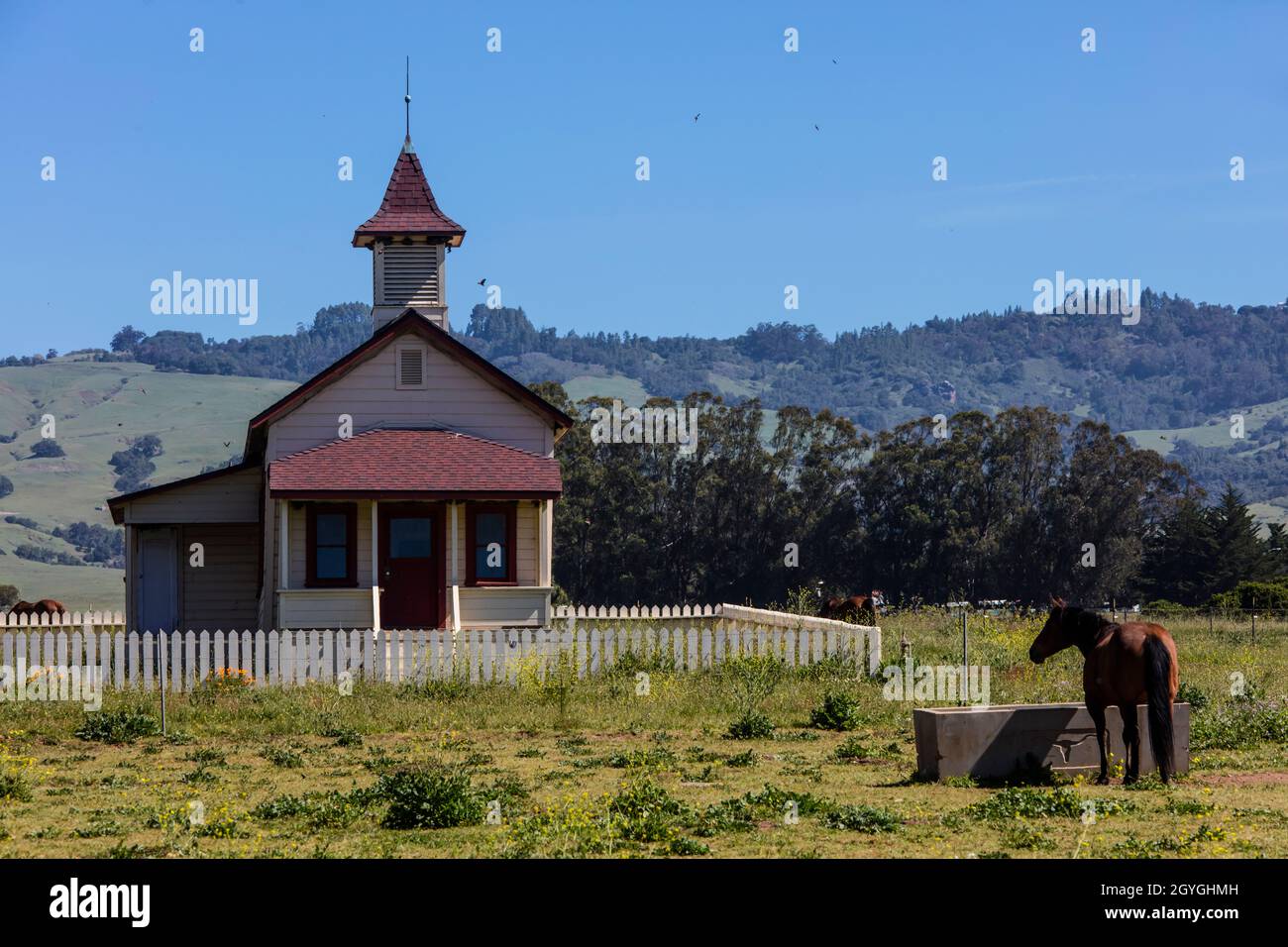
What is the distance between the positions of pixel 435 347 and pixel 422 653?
830 centimetres

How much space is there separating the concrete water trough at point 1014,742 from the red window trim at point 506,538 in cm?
1609

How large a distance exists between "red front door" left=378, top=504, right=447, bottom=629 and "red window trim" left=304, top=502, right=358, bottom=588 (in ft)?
1.64

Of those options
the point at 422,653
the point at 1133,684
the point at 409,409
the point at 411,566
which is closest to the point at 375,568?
the point at 411,566

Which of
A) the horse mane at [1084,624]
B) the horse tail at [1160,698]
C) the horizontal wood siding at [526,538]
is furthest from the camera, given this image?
the horizontal wood siding at [526,538]

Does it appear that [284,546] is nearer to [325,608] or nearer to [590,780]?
[325,608]

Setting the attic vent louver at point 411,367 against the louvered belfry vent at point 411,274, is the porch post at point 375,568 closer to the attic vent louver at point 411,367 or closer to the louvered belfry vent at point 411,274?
the attic vent louver at point 411,367

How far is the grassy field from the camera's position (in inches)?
476

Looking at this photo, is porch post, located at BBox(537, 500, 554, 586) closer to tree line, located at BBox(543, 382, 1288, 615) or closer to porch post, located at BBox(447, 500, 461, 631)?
porch post, located at BBox(447, 500, 461, 631)

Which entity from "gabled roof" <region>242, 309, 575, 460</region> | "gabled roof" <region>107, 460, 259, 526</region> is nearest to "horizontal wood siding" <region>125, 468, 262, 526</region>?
"gabled roof" <region>107, 460, 259, 526</region>

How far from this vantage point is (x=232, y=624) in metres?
36.2

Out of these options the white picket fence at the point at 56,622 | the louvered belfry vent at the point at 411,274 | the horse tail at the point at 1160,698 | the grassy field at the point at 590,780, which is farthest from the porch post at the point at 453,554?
the horse tail at the point at 1160,698

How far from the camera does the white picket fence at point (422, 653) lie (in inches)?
963
